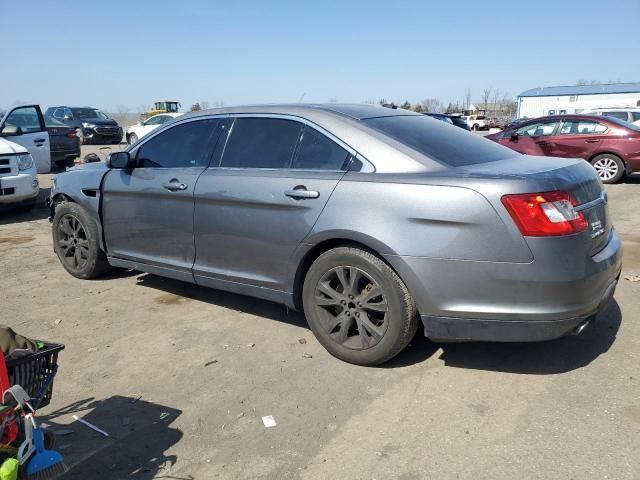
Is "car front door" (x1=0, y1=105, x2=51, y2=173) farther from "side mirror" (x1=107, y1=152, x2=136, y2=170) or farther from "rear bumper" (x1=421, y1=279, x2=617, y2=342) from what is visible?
"rear bumper" (x1=421, y1=279, x2=617, y2=342)

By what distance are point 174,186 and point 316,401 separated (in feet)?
7.10

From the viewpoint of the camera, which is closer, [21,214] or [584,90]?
[21,214]

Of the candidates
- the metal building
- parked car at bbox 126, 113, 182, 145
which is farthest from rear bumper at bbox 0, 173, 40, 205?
the metal building

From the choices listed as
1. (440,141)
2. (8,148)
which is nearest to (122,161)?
(440,141)

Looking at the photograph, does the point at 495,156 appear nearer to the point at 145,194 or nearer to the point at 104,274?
the point at 145,194

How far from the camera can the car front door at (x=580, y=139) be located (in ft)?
38.1

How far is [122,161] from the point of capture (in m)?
4.78

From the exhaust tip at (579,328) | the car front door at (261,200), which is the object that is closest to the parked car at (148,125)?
the car front door at (261,200)

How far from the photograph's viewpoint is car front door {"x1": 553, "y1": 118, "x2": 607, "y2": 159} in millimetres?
11625

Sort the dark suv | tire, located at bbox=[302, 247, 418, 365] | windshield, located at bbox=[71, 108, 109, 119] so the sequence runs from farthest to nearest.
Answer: windshield, located at bbox=[71, 108, 109, 119], the dark suv, tire, located at bbox=[302, 247, 418, 365]

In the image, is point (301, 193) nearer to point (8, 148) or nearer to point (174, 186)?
point (174, 186)

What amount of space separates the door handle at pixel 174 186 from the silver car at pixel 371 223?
11 millimetres

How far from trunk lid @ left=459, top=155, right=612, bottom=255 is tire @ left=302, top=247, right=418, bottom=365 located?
81 centimetres

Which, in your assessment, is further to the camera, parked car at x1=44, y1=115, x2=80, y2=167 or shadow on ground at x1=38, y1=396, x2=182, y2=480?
parked car at x1=44, y1=115, x2=80, y2=167
